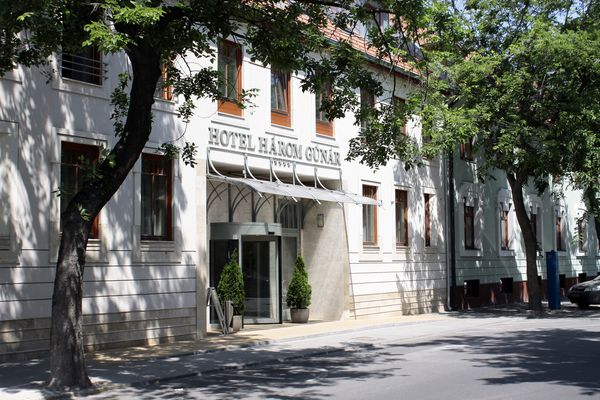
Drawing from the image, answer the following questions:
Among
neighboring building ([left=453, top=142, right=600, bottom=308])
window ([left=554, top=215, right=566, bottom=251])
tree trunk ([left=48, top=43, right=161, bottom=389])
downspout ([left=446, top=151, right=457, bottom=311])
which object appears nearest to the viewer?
tree trunk ([left=48, top=43, right=161, bottom=389])

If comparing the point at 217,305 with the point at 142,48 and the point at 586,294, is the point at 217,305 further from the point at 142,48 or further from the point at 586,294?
the point at 586,294

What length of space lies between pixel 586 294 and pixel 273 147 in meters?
15.5

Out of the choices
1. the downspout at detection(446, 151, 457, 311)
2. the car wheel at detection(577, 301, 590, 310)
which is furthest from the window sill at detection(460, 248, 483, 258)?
the car wheel at detection(577, 301, 590, 310)

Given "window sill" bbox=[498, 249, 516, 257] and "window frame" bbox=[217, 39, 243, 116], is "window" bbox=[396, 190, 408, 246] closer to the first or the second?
"window sill" bbox=[498, 249, 516, 257]

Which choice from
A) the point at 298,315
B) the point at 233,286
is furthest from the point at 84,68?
the point at 298,315

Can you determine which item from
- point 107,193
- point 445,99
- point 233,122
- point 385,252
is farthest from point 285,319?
point 107,193

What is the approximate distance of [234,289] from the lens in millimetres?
19938

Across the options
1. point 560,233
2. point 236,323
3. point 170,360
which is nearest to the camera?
point 170,360

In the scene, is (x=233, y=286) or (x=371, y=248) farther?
(x=371, y=248)

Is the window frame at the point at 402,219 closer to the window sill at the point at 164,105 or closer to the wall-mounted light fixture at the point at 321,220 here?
the wall-mounted light fixture at the point at 321,220

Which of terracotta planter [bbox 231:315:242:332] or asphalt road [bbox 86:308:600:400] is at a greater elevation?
terracotta planter [bbox 231:315:242:332]

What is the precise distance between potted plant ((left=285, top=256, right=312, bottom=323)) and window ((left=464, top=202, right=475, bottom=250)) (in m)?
9.84

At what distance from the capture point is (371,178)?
25203mm

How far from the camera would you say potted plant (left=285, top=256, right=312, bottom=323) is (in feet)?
74.6
